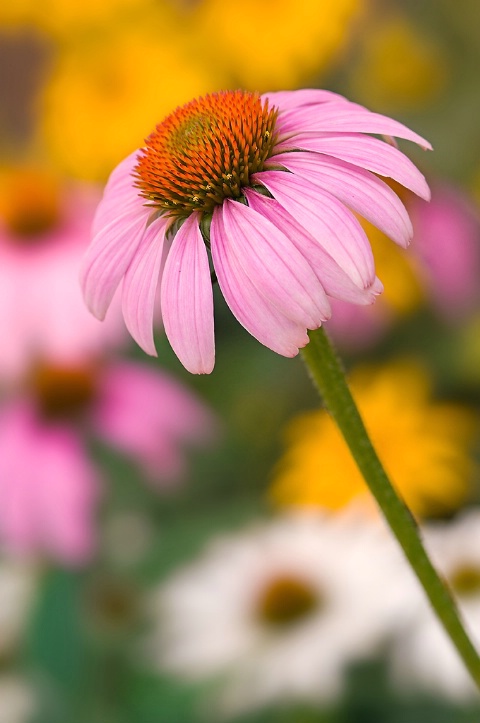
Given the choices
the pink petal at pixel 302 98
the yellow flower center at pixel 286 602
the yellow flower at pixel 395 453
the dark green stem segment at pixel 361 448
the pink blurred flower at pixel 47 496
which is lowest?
the yellow flower center at pixel 286 602

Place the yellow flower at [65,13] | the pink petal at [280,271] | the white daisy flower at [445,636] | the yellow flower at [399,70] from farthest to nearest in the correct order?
1. the yellow flower at [399,70]
2. the yellow flower at [65,13]
3. the white daisy flower at [445,636]
4. the pink petal at [280,271]

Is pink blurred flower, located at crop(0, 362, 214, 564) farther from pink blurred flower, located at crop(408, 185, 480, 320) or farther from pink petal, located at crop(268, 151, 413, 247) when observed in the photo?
pink petal, located at crop(268, 151, 413, 247)

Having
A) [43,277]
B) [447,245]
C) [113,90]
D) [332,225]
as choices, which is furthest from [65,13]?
[332,225]

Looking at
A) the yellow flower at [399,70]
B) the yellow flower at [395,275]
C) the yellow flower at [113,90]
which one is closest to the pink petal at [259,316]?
the yellow flower at [395,275]

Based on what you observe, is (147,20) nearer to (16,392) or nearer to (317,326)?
(16,392)

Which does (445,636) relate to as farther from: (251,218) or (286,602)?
(251,218)

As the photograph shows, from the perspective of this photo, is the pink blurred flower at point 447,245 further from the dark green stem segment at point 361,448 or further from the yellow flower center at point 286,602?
the dark green stem segment at point 361,448
